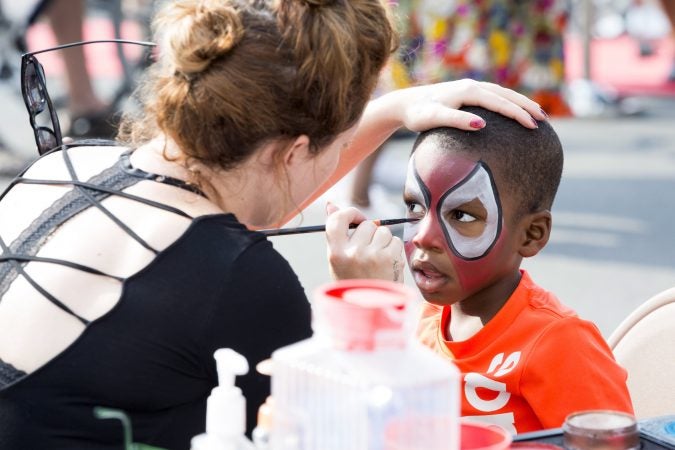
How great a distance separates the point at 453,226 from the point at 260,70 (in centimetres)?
44

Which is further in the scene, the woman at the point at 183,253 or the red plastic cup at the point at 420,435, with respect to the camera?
the woman at the point at 183,253

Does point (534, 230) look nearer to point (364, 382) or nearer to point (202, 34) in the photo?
point (202, 34)

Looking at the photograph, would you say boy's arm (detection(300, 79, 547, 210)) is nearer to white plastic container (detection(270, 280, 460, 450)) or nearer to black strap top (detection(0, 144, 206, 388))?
black strap top (detection(0, 144, 206, 388))

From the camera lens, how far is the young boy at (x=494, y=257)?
1652mm

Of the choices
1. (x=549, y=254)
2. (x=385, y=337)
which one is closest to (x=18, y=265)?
(x=385, y=337)

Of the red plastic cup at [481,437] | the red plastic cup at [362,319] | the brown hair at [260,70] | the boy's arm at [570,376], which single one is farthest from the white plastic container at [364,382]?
the boy's arm at [570,376]

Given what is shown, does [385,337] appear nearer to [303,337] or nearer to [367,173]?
[303,337]

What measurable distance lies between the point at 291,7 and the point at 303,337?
41cm

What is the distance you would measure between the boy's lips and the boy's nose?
0.09 feet

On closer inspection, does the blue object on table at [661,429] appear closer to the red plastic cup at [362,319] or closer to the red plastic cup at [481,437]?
the red plastic cup at [481,437]

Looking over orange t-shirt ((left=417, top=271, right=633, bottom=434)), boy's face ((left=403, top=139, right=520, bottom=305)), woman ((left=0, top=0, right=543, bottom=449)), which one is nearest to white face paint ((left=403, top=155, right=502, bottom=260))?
boy's face ((left=403, top=139, right=520, bottom=305))

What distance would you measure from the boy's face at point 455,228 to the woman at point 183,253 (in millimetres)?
208

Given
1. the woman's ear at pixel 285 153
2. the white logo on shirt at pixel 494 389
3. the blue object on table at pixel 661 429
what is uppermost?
the woman's ear at pixel 285 153

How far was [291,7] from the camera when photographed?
1.45 m
